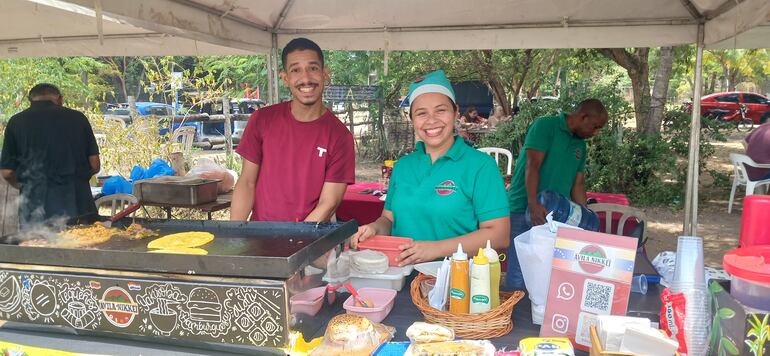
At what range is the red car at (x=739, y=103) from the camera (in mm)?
21109

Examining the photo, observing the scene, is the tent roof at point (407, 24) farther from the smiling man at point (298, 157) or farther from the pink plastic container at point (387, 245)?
the pink plastic container at point (387, 245)

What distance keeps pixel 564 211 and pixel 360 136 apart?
11140 mm

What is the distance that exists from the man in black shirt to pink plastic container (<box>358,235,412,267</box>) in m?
3.28

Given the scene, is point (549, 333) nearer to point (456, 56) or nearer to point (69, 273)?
point (69, 273)

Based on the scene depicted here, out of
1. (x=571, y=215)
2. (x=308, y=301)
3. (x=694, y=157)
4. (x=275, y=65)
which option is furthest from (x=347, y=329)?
(x=694, y=157)

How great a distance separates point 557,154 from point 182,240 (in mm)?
2920

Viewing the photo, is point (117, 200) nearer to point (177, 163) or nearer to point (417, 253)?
point (177, 163)

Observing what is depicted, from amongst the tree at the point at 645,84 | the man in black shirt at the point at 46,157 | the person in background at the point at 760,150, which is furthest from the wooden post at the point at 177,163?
the person in background at the point at 760,150

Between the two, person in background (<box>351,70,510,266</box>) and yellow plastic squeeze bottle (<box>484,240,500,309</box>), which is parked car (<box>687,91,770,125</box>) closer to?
person in background (<box>351,70,510,266</box>)

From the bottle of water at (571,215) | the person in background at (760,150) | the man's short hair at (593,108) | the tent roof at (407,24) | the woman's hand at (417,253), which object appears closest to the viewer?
the woman's hand at (417,253)

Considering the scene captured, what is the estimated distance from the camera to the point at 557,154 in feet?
12.5

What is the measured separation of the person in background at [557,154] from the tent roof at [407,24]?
60cm

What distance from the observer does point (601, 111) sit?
3662mm

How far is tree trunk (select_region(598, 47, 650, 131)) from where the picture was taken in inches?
336
